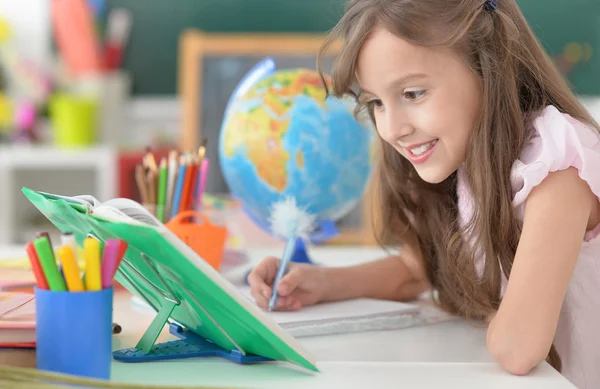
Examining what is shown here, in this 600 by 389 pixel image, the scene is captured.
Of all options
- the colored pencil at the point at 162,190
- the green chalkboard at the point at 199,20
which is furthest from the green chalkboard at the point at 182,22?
the colored pencil at the point at 162,190

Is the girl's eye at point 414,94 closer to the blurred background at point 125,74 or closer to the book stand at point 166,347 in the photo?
the book stand at point 166,347

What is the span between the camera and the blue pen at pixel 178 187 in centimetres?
117

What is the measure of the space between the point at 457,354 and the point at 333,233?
1.57 feet

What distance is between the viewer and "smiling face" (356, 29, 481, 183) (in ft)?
3.11

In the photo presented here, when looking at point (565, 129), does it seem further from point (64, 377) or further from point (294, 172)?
point (64, 377)

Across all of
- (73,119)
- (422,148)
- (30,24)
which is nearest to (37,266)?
(422,148)

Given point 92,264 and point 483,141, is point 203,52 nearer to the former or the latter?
point 483,141

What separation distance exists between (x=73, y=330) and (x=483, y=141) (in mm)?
525

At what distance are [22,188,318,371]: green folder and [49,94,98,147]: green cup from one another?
8.17ft

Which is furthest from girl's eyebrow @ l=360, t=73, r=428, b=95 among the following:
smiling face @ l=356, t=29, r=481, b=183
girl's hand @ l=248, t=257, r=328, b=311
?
girl's hand @ l=248, t=257, r=328, b=311

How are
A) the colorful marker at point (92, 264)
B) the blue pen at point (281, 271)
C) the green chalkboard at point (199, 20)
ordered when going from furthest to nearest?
the green chalkboard at point (199, 20)
the blue pen at point (281, 271)
the colorful marker at point (92, 264)

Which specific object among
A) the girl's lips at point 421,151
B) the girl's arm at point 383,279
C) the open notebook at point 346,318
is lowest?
the girl's arm at point 383,279

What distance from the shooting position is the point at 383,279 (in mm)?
1133

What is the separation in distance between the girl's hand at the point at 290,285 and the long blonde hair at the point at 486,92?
0.17m
